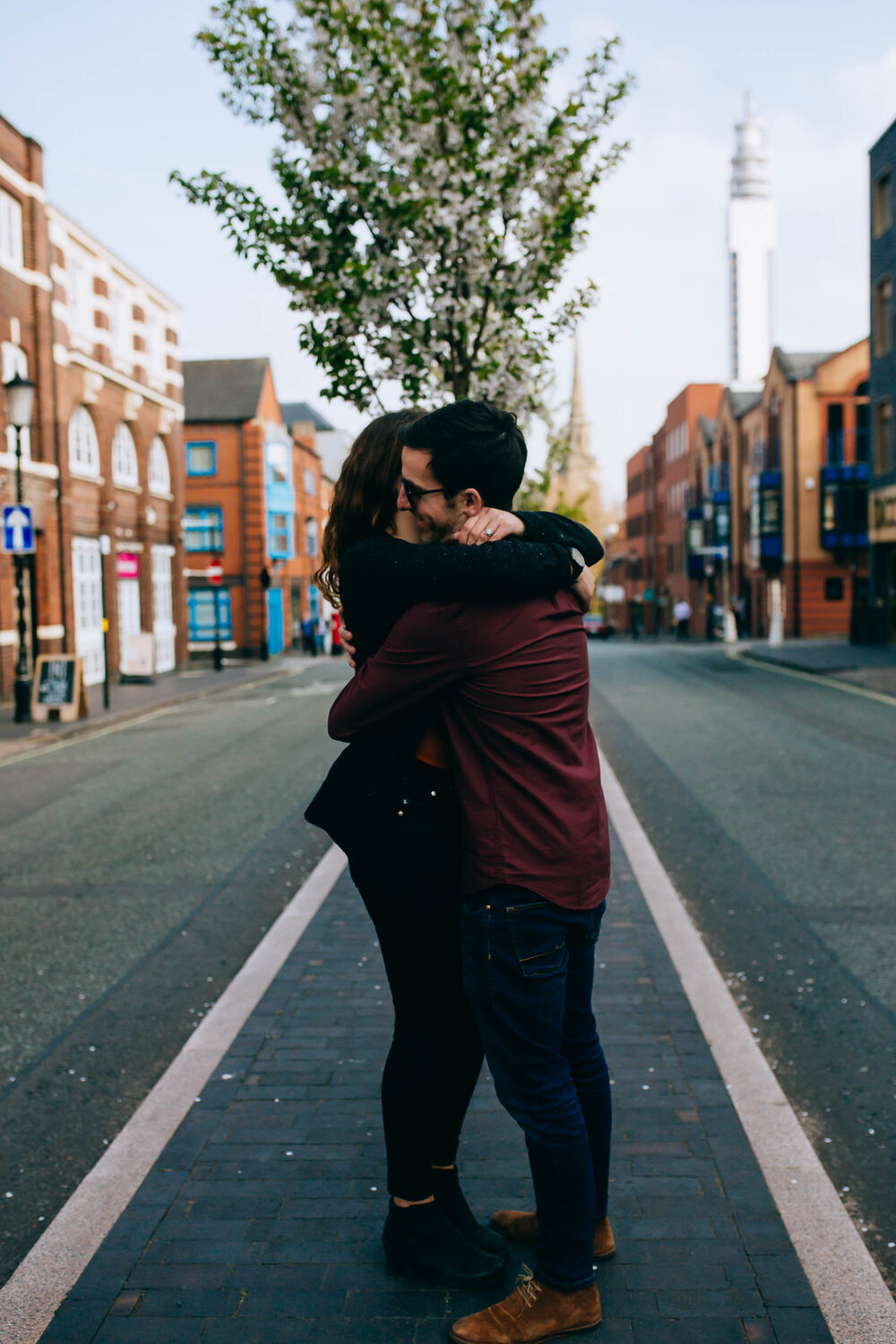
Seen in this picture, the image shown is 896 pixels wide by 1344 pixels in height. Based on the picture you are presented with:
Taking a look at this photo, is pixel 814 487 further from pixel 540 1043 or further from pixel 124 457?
pixel 540 1043

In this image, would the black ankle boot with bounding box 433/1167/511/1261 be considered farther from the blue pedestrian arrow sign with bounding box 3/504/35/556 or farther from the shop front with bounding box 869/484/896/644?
the shop front with bounding box 869/484/896/644

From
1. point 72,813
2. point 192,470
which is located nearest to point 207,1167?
point 72,813

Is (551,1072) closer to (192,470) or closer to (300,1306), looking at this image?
(300,1306)

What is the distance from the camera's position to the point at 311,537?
5934 centimetres

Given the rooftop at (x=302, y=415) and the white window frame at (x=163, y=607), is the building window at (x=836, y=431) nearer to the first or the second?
the white window frame at (x=163, y=607)

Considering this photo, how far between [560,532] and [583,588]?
0.14 meters

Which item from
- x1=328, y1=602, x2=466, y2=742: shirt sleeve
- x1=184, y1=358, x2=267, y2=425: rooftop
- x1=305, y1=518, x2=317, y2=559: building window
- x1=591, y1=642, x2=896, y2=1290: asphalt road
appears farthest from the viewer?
x1=305, y1=518, x2=317, y2=559: building window

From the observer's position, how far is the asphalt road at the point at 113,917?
13.1 feet

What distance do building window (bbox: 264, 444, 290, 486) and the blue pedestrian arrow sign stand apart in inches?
1247

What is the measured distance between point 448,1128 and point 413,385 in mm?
11620

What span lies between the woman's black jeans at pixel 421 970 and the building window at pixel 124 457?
28519 millimetres

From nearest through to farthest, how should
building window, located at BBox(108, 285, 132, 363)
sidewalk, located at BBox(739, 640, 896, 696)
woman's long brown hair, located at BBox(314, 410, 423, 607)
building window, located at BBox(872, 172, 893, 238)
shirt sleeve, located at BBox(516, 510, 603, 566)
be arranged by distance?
shirt sleeve, located at BBox(516, 510, 603, 566) < woman's long brown hair, located at BBox(314, 410, 423, 607) < sidewalk, located at BBox(739, 640, 896, 696) < building window, located at BBox(108, 285, 132, 363) < building window, located at BBox(872, 172, 893, 238)

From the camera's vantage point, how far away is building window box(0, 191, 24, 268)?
22.9 meters

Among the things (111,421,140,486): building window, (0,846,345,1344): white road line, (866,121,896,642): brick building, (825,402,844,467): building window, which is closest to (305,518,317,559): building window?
(825,402,844,467): building window
